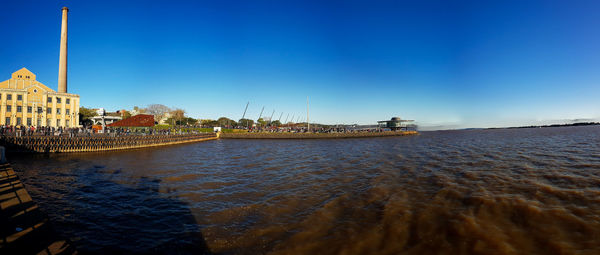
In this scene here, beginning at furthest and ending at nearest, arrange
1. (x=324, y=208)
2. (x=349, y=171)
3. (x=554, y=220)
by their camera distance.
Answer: (x=349, y=171) < (x=324, y=208) < (x=554, y=220)

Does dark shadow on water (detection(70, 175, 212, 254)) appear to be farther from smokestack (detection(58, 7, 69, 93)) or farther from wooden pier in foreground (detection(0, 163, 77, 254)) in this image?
smokestack (detection(58, 7, 69, 93))

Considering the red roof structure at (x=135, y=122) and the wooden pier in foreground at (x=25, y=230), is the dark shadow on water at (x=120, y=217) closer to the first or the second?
the wooden pier in foreground at (x=25, y=230)

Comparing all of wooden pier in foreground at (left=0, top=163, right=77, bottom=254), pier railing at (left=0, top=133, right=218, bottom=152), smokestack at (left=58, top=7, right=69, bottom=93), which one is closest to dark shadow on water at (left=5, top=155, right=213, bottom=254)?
wooden pier in foreground at (left=0, top=163, right=77, bottom=254)

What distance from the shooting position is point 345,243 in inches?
245

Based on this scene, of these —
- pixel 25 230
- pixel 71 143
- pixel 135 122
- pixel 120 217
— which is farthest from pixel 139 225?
pixel 135 122

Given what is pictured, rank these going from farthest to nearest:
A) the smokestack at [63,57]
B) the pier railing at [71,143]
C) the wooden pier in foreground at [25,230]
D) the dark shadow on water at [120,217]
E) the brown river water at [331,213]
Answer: the smokestack at [63,57]
the pier railing at [71,143]
the dark shadow on water at [120,217]
the brown river water at [331,213]
the wooden pier in foreground at [25,230]

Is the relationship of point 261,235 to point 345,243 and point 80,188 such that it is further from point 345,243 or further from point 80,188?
point 80,188

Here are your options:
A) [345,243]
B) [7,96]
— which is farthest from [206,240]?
[7,96]

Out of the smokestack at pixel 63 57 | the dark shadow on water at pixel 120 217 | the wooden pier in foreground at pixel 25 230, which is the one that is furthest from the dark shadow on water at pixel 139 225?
the smokestack at pixel 63 57

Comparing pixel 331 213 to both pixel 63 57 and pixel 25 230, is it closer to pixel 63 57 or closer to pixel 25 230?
pixel 25 230

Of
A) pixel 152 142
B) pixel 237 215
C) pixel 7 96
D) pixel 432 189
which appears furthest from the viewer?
pixel 7 96

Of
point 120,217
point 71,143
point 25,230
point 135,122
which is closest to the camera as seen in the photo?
point 25,230

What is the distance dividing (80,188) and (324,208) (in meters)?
12.7

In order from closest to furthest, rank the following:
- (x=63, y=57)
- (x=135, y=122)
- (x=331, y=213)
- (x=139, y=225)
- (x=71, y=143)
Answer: (x=139, y=225) < (x=331, y=213) < (x=71, y=143) < (x=135, y=122) < (x=63, y=57)
